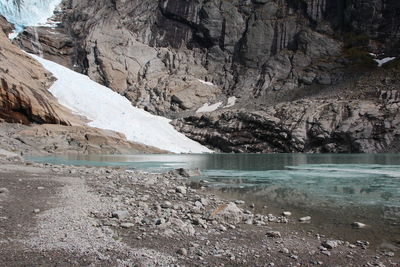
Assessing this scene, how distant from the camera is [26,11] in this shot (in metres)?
153

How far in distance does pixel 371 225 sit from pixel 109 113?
98419 millimetres

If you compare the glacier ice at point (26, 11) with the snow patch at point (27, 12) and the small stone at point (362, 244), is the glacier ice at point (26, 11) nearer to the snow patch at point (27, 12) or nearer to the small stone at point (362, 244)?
the snow patch at point (27, 12)

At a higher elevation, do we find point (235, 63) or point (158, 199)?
point (235, 63)

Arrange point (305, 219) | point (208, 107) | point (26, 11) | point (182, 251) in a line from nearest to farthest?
point (182, 251) → point (305, 219) → point (208, 107) → point (26, 11)

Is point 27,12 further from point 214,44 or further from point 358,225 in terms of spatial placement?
point 358,225

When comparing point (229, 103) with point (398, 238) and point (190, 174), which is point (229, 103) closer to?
point (190, 174)

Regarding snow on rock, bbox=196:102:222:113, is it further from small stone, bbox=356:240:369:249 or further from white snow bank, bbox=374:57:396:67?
small stone, bbox=356:240:369:249

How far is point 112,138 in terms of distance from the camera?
77312 mm

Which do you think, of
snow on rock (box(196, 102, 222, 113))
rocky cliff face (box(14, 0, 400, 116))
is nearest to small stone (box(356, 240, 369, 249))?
snow on rock (box(196, 102, 222, 113))

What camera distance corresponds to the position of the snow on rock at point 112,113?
92188mm

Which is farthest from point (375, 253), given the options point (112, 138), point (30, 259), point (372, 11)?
point (372, 11)

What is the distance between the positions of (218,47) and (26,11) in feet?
286

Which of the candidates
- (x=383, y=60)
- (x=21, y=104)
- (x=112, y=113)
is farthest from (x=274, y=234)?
(x=383, y=60)

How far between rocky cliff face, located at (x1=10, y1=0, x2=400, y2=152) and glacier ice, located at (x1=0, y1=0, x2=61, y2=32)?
9.25m
